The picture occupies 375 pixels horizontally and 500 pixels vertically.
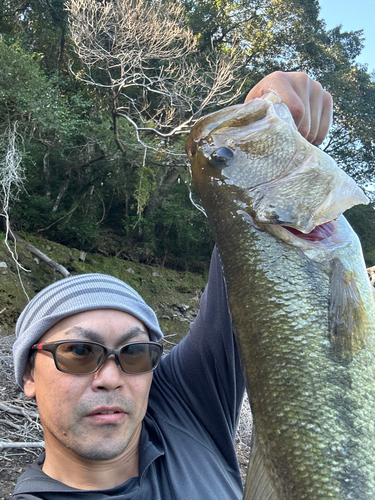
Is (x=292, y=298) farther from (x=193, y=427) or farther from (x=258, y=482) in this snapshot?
(x=193, y=427)

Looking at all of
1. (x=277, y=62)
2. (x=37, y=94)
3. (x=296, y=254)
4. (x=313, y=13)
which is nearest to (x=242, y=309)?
(x=296, y=254)

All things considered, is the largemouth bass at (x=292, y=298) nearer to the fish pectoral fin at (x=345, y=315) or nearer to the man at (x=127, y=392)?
the fish pectoral fin at (x=345, y=315)

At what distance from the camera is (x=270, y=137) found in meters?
1.51

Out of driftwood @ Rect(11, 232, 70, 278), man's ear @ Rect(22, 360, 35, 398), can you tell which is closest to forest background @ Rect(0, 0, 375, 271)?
driftwood @ Rect(11, 232, 70, 278)

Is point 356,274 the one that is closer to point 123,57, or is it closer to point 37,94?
point 37,94

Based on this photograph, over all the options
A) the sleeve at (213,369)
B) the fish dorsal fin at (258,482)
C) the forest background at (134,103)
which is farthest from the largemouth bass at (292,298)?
the forest background at (134,103)

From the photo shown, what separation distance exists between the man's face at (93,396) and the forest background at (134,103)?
7084 millimetres

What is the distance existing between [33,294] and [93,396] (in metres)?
7.99

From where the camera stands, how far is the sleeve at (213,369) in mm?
1519

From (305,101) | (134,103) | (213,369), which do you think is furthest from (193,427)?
(134,103)

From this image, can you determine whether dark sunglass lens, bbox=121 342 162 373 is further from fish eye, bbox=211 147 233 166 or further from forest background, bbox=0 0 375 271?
forest background, bbox=0 0 375 271

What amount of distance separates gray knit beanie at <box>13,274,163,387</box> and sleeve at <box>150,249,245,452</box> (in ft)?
0.68

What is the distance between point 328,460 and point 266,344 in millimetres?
347

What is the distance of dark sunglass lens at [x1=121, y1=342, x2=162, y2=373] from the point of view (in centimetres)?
139
